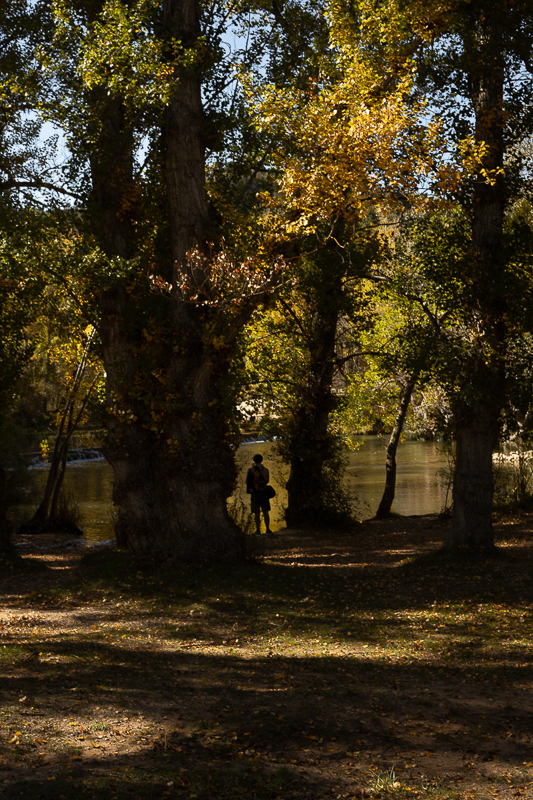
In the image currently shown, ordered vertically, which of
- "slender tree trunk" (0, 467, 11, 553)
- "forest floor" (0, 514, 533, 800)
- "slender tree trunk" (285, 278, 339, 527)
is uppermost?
"slender tree trunk" (285, 278, 339, 527)

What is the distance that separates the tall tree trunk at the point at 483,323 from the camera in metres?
9.59

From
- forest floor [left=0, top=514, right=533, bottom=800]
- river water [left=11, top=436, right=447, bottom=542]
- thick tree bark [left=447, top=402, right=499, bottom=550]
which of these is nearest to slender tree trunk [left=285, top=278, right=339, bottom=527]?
river water [left=11, top=436, right=447, bottom=542]

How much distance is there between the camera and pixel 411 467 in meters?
29.3

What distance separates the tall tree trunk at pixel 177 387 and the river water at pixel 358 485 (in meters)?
5.58

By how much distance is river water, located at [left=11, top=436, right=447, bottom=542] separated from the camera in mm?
19578

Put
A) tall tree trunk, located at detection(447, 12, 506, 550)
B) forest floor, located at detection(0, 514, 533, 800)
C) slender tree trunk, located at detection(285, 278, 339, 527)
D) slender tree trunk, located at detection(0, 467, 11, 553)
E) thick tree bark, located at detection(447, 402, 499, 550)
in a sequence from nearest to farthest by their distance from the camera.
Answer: forest floor, located at detection(0, 514, 533, 800) < tall tree trunk, located at detection(447, 12, 506, 550) < thick tree bark, located at detection(447, 402, 499, 550) < slender tree trunk, located at detection(0, 467, 11, 553) < slender tree trunk, located at detection(285, 278, 339, 527)

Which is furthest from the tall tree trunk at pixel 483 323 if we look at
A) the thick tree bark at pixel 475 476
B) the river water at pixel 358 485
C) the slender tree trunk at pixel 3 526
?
the slender tree trunk at pixel 3 526

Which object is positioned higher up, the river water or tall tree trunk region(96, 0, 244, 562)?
tall tree trunk region(96, 0, 244, 562)

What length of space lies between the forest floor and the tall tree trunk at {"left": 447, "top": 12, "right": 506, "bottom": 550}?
2.52ft

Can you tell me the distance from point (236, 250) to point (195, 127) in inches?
70.3

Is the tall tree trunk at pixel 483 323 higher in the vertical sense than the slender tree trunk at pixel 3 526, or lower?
higher

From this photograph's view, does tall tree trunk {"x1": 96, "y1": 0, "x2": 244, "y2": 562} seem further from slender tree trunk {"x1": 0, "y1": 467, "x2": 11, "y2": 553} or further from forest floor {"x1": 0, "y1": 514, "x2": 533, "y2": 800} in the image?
slender tree trunk {"x1": 0, "y1": 467, "x2": 11, "y2": 553}

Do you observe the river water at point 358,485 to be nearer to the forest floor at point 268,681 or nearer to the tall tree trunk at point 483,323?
the tall tree trunk at point 483,323

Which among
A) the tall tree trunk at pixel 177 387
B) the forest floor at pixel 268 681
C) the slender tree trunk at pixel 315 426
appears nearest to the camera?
the forest floor at pixel 268 681
